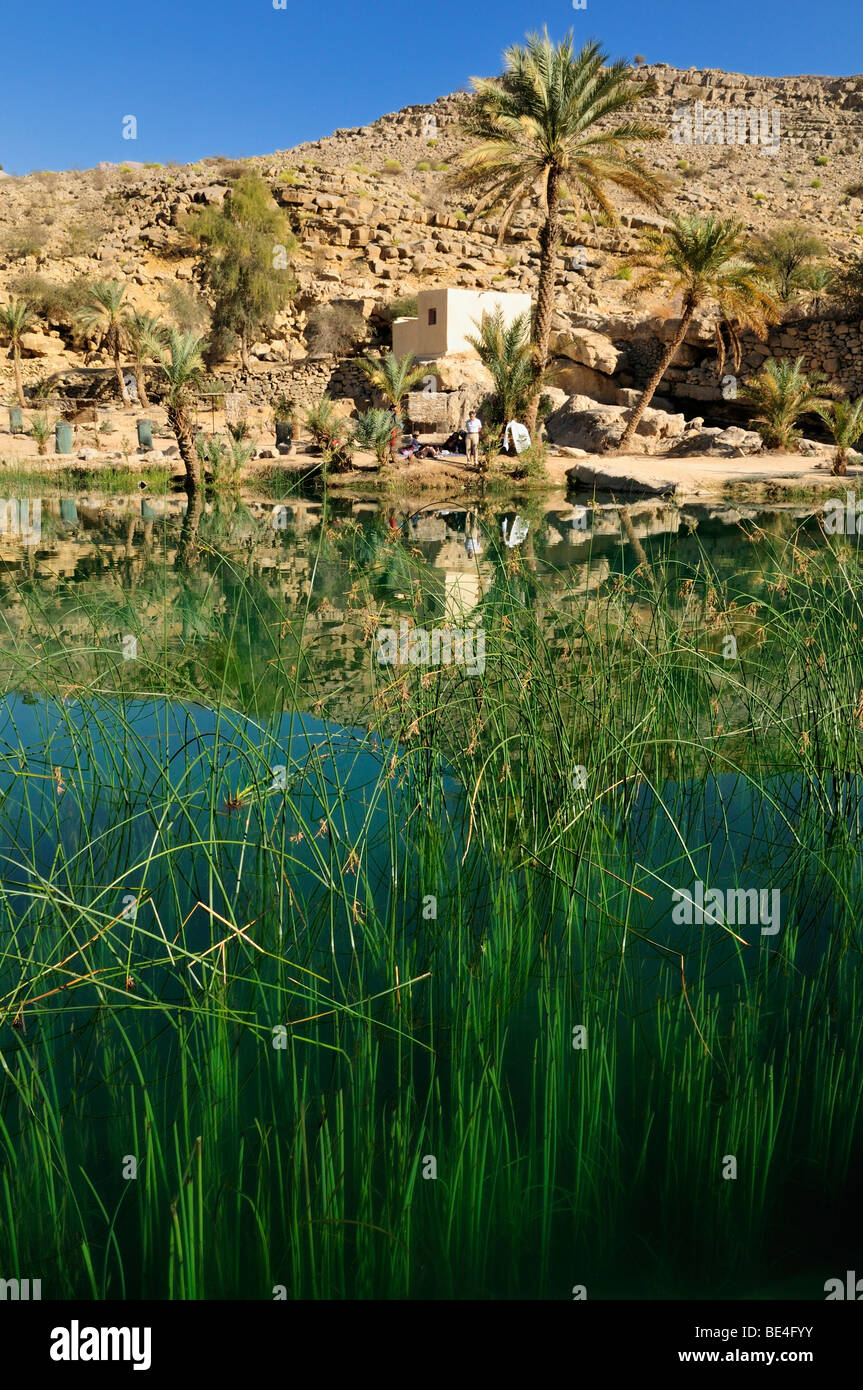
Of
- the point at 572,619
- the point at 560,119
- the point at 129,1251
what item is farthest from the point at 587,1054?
the point at 560,119

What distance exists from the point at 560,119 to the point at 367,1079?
53.0 ft

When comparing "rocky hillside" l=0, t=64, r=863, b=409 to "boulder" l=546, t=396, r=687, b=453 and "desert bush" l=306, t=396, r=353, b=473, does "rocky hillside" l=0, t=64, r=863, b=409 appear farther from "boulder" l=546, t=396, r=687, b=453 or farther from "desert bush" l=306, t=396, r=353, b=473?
"desert bush" l=306, t=396, r=353, b=473

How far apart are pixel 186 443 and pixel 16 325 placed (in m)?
10.9

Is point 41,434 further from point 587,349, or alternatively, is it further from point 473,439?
point 587,349

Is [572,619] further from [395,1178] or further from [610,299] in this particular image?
[610,299]

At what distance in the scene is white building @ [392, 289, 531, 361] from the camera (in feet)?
69.1

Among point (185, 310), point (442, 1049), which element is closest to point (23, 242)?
point (185, 310)

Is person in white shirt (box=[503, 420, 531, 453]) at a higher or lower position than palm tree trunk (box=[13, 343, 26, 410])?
lower

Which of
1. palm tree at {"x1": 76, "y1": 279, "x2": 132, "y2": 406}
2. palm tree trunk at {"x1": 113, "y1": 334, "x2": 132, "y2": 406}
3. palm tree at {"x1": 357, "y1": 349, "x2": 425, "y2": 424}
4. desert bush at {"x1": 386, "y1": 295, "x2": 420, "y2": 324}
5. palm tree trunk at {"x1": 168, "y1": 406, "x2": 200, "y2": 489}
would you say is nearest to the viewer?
palm tree trunk at {"x1": 168, "y1": 406, "x2": 200, "y2": 489}

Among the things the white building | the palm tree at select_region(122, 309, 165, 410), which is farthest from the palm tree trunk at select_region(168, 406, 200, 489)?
the white building

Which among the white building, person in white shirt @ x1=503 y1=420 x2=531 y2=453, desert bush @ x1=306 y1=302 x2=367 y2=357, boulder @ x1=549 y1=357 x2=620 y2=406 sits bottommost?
person in white shirt @ x1=503 y1=420 x2=531 y2=453

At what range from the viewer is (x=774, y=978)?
7.79ft

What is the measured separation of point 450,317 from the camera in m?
21.0

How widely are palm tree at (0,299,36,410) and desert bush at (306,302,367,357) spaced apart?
22.5 feet
